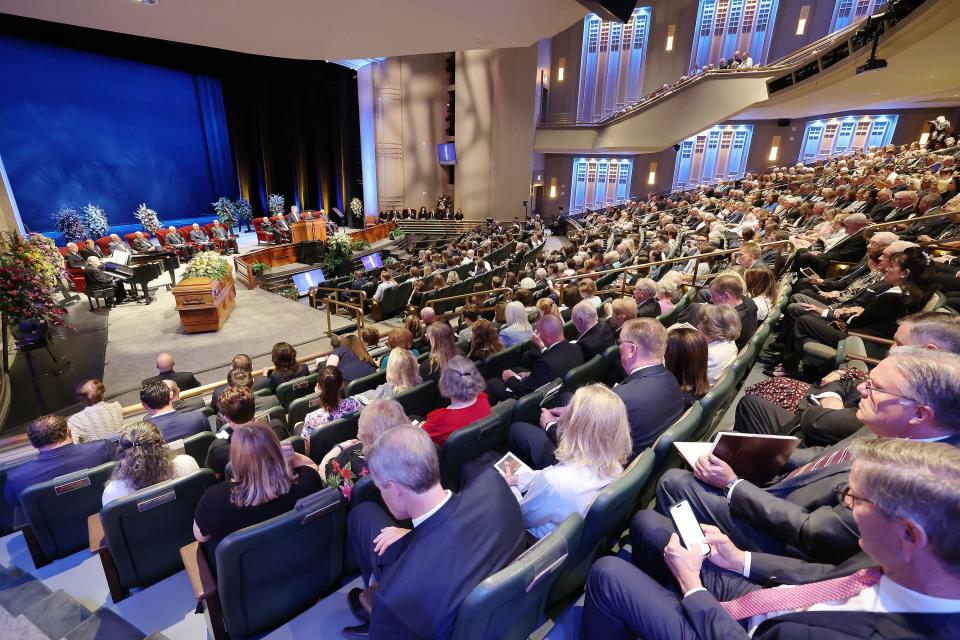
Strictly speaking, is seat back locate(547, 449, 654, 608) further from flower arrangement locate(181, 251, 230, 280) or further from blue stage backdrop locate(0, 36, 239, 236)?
blue stage backdrop locate(0, 36, 239, 236)

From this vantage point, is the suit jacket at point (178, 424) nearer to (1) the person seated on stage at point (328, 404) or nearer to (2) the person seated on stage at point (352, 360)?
(1) the person seated on stage at point (328, 404)

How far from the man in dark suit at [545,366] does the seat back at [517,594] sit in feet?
5.51

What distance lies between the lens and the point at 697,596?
1273 millimetres

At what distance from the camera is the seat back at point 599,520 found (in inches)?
61.4

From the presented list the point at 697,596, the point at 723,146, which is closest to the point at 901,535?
the point at 697,596

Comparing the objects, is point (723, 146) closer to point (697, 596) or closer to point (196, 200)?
point (196, 200)

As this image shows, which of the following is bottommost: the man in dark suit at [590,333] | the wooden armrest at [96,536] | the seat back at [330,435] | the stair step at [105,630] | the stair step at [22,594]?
the stair step at [22,594]

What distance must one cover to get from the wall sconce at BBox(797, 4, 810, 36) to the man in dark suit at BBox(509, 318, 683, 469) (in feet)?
70.9

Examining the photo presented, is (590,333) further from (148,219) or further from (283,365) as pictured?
(148,219)

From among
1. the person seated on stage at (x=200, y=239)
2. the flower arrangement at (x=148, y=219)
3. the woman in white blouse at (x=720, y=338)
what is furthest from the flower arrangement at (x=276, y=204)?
the woman in white blouse at (x=720, y=338)

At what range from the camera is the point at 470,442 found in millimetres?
2279

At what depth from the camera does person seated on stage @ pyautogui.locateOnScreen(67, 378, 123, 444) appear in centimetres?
302

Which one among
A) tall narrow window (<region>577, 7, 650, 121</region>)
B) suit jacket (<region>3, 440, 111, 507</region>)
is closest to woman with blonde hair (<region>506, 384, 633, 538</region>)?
suit jacket (<region>3, 440, 111, 507</region>)

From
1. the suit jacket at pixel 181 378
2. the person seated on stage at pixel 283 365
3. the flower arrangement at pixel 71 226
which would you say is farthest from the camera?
the flower arrangement at pixel 71 226
